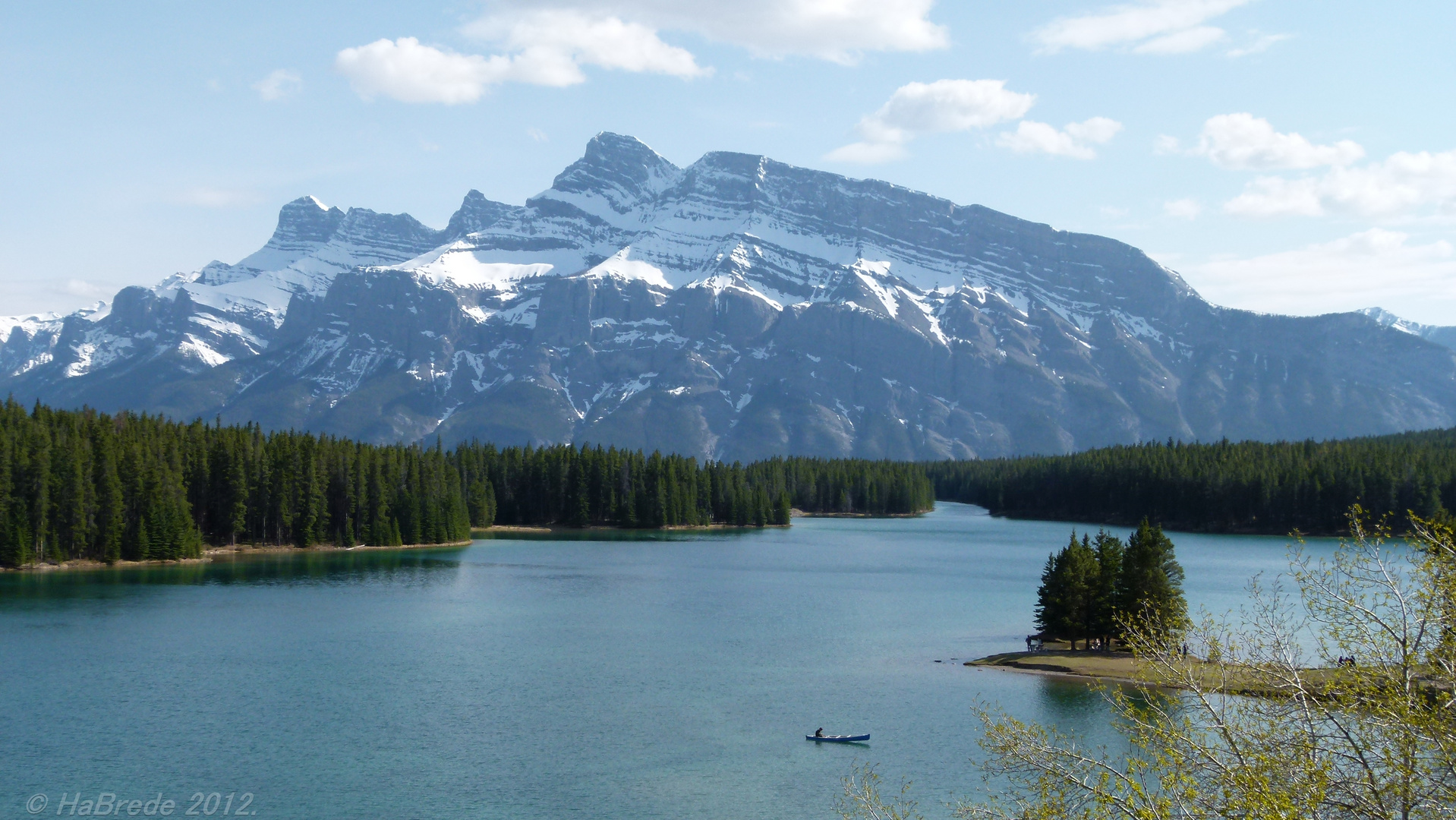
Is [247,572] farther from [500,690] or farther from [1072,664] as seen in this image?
[1072,664]

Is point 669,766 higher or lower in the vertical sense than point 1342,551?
lower

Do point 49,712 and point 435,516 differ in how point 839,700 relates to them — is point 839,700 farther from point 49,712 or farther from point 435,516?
point 435,516

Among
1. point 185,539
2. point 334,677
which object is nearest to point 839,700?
point 334,677

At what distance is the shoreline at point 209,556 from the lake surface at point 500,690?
15.9 feet

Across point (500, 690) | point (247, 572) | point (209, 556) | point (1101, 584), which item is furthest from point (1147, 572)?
point (209, 556)

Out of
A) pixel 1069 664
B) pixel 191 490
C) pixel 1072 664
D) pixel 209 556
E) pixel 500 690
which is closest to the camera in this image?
pixel 500 690

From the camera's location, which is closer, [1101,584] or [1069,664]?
[1069,664]

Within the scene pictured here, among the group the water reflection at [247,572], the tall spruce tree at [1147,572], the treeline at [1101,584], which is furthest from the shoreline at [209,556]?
the tall spruce tree at [1147,572]

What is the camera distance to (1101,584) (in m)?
73.9

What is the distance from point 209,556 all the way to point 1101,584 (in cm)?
10598

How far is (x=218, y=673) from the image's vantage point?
66.0 m

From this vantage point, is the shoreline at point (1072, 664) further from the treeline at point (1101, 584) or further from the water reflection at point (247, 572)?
the water reflection at point (247, 572)

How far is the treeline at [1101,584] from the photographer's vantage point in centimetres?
7156

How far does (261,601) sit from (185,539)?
38090 millimetres
